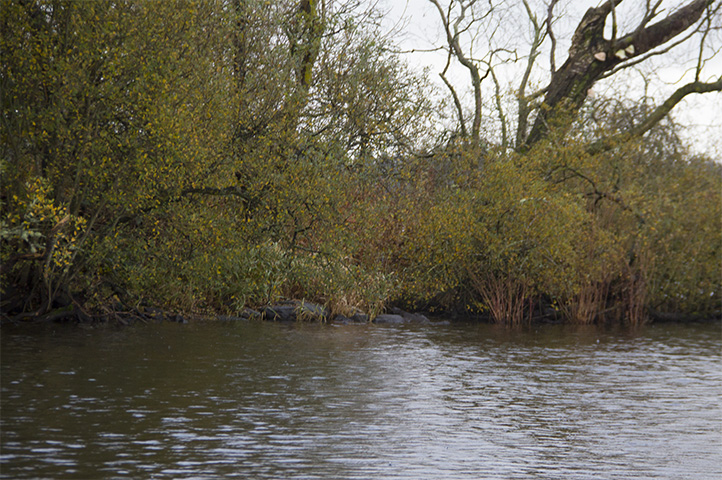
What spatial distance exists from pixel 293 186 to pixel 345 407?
797cm

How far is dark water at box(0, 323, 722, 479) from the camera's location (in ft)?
30.8

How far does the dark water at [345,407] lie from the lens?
30.8 ft

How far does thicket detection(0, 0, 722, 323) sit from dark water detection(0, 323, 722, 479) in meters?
2.09

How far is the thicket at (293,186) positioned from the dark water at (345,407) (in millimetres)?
2094

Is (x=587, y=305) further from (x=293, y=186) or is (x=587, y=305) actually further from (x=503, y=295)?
(x=293, y=186)

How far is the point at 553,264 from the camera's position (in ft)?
86.8

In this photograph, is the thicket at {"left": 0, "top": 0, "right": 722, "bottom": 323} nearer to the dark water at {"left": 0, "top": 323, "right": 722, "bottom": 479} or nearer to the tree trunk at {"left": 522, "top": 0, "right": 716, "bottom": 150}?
the tree trunk at {"left": 522, "top": 0, "right": 716, "bottom": 150}

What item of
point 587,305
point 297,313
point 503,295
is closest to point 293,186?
point 297,313

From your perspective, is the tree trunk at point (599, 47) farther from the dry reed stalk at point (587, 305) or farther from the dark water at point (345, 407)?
the dark water at point (345, 407)

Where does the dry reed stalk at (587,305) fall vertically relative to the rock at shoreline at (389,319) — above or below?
above

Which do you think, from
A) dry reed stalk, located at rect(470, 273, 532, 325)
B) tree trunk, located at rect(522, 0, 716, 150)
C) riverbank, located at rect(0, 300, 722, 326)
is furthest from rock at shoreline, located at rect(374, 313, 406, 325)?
tree trunk, located at rect(522, 0, 716, 150)

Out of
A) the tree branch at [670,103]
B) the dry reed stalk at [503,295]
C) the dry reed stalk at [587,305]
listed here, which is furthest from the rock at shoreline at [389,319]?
the tree branch at [670,103]

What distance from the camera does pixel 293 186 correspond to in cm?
1997

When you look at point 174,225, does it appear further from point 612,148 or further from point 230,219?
point 612,148
